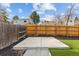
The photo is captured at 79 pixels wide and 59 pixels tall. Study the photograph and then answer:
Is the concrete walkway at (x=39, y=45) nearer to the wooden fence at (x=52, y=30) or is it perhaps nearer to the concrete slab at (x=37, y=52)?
the concrete slab at (x=37, y=52)

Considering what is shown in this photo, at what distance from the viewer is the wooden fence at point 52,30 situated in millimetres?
8711

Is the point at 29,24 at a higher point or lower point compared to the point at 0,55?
higher

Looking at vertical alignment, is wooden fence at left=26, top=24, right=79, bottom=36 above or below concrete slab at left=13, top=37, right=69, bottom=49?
above

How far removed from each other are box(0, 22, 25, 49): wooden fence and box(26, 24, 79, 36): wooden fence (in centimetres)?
17

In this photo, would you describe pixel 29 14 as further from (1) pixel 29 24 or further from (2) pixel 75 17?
(2) pixel 75 17

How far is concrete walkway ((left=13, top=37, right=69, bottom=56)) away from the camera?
28.4 feet

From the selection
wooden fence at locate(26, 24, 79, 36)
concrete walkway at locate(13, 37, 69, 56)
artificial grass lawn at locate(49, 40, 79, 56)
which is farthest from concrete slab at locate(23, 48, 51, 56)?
wooden fence at locate(26, 24, 79, 36)

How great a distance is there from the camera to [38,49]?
8703 millimetres

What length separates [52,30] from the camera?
8.72m

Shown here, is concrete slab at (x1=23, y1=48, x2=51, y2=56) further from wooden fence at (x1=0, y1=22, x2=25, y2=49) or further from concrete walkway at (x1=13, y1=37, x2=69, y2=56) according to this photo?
wooden fence at (x1=0, y1=22, x2=25, y2=49)

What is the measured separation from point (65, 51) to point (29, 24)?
97cm

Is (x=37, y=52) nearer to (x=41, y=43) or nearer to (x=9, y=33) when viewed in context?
(x=41, y=43)

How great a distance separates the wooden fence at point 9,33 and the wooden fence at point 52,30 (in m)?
0.17

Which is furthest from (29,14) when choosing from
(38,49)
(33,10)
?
(38,49)
